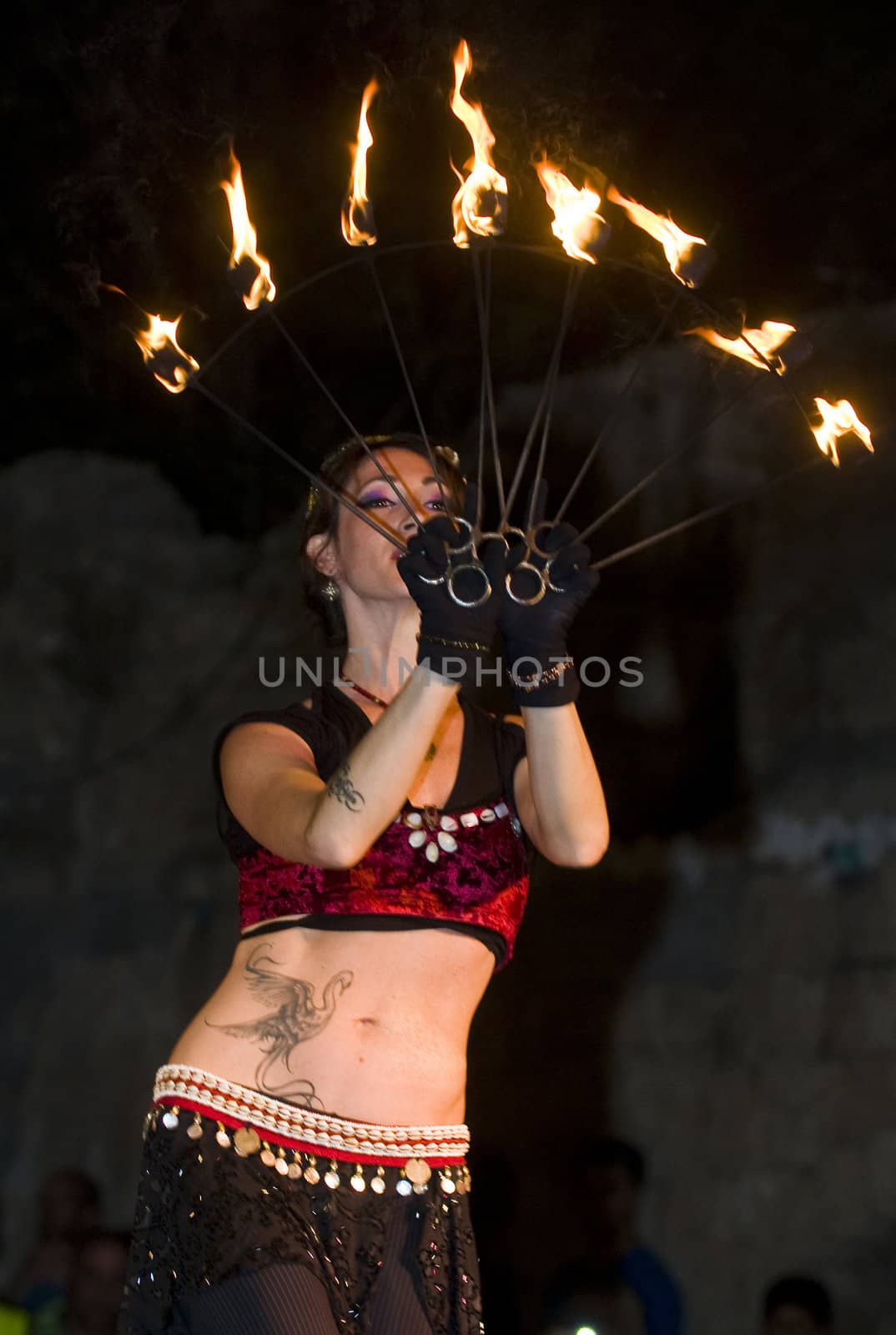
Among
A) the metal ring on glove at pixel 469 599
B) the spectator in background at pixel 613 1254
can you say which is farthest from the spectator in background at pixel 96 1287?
the metal ring on glove at pixel 469 599

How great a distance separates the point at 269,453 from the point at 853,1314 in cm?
309

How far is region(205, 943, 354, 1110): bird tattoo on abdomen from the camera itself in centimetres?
193

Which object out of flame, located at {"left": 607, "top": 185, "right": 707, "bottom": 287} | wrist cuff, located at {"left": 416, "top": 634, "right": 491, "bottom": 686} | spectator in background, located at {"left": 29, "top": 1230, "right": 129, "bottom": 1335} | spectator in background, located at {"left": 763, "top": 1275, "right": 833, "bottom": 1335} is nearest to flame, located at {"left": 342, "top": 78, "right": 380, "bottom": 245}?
flame, located at {"left": 607, "top": 185, "right": 707, "bottom": 287}

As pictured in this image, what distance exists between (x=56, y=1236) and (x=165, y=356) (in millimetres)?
3069

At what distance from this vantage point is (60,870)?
492 cm

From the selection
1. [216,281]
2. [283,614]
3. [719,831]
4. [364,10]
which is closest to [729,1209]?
[719,831]

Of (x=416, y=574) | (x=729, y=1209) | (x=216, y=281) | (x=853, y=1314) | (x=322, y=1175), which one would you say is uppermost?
(x=216, y=281)

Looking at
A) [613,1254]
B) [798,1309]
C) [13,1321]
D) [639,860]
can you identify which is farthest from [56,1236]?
[798,1309]

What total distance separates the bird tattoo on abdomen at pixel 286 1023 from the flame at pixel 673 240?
1033mm

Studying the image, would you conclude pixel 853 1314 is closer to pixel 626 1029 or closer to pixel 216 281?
pixel 626 1029

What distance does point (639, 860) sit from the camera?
432 centimetres

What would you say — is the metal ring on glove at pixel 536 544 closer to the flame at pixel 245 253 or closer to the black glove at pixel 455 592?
the black glove at pixel 455 592

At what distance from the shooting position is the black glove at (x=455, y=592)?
1869 mm

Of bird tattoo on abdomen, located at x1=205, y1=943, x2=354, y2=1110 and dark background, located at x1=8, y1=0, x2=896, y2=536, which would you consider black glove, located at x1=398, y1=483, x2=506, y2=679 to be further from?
dark background, located at x1=8, y1=0, x2=896, y2=536
